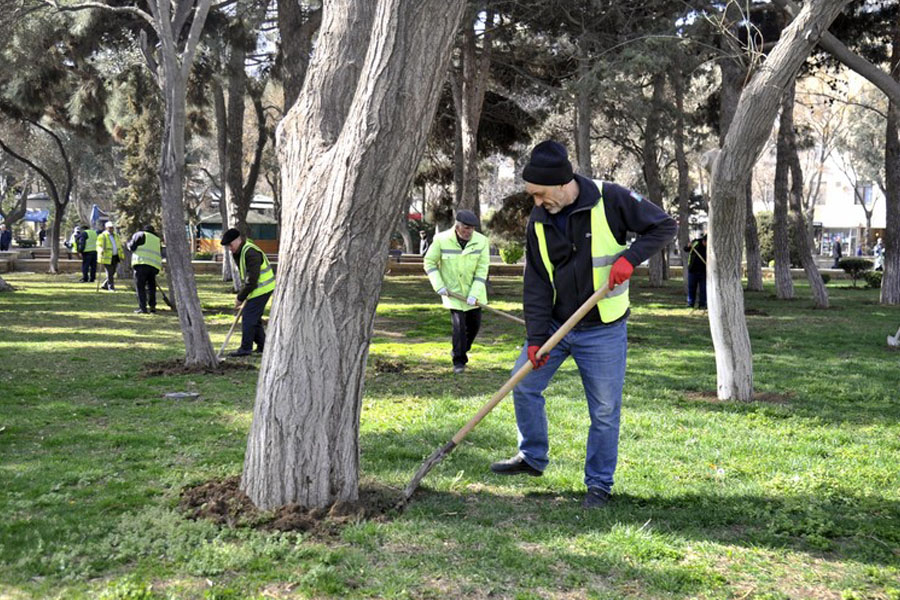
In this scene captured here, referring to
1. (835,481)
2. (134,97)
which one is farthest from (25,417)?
(134,97)

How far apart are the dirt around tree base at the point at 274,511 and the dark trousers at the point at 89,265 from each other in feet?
68.6

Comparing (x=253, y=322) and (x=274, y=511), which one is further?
(x=253, y=322)

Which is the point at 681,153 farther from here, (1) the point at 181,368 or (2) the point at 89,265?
(1) the point at 181,368

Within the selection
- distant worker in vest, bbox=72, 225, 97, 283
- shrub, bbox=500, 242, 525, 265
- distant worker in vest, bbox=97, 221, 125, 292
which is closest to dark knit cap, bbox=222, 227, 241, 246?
distant worker in vest, bbox=97, 221, 125, 292

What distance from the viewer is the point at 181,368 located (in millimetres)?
9719

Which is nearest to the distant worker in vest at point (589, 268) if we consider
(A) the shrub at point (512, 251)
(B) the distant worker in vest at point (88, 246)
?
(B) the distant worker in vest at point (88, 246)

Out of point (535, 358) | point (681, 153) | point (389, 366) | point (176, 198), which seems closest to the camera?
point (535, 358)

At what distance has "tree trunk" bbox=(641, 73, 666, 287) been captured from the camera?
61.8 feet

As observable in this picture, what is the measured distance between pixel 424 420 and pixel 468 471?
1575 millimetres

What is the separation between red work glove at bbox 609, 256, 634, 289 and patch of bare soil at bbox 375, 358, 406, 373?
565cm

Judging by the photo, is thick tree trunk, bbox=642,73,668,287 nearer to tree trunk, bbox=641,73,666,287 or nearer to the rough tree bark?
tree trunk, bbox=641,73,666,287

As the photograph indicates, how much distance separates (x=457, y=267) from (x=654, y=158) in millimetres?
15209

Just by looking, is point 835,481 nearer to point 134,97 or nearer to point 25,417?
point 25,417

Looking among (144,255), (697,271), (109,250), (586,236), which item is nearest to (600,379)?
(586,236)
